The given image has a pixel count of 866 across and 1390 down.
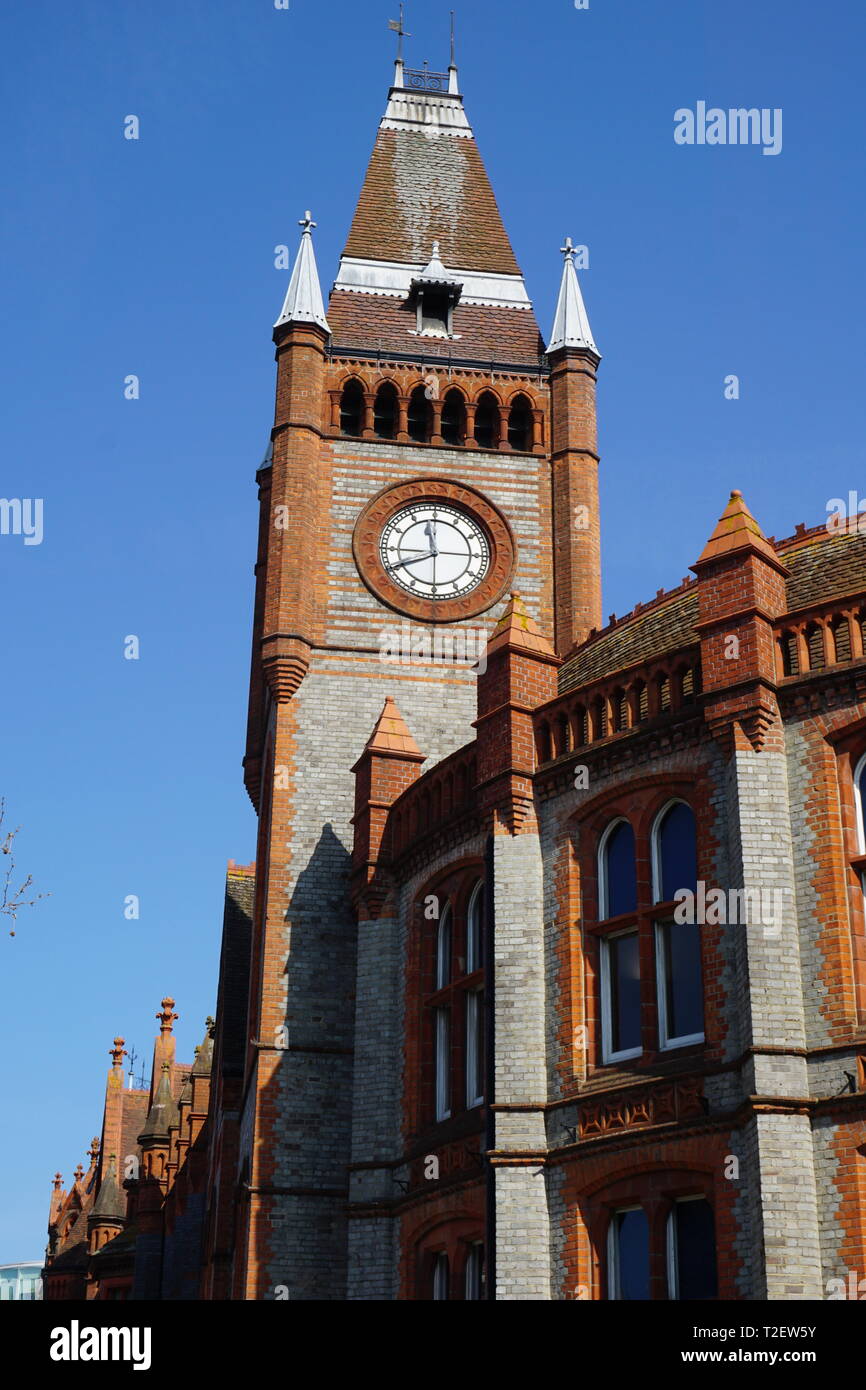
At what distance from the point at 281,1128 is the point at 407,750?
6689mm

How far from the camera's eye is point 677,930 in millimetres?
21328

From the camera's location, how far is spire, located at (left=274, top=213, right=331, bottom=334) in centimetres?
3688

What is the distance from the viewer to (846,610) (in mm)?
20719

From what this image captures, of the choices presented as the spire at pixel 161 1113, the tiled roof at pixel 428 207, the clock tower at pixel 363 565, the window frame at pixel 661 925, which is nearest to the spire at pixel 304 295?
the clock tower at pixel 363 565

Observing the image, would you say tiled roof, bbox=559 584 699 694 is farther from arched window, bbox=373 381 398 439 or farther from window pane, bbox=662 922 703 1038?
arched window, bbox=373 381 398 439

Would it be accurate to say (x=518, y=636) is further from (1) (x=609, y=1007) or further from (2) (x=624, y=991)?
(1) (x=609, y=1007)

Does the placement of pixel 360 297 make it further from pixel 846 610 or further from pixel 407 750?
pixel 846 610

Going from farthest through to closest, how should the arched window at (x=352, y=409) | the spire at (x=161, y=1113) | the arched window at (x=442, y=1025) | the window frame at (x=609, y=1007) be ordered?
the spire at (x=161, y=1113) < the arched window at (x=352, y=409) < the arched window at (x=442, y=1025) < the window frame at (x=609, y=1007)

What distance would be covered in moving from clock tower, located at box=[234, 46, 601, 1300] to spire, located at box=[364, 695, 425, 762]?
0.18ft

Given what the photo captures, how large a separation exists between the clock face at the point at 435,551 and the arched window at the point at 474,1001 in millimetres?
10864

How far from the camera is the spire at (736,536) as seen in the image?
21.5m

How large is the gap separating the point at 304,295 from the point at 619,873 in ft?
62.1

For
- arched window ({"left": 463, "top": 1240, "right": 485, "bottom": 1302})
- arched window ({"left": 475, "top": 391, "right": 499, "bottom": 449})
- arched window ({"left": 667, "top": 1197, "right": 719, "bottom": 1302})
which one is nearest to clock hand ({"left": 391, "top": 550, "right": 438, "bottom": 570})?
arched window ({"left": 475, "top": 391, "right": 499, "bottom": 449})

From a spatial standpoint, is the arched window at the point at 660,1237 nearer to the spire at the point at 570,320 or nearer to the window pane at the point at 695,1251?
the window pane at the point at 695,1251
